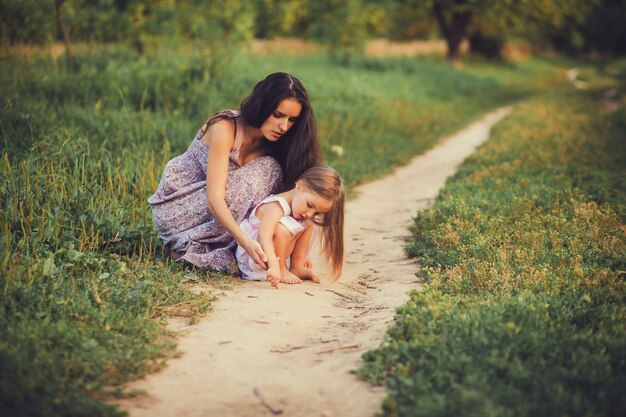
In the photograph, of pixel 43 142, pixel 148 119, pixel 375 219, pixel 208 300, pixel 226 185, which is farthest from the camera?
pixel 148 119

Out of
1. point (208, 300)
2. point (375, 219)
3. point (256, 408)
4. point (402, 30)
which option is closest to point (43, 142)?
point (208, 300)

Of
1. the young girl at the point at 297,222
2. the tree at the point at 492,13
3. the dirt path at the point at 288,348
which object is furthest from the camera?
the tree at the point at 492,13

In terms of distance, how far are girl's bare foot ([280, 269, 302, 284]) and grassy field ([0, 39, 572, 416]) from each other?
1.55 ft

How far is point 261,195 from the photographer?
17.2ft

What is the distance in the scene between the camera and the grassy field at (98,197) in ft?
11.0

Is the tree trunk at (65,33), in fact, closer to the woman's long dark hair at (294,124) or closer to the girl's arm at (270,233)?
the woman's long dark hair at (294,124)

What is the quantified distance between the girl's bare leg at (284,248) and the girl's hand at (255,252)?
0.88 ft

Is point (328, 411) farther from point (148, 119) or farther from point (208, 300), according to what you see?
point (148, 119)

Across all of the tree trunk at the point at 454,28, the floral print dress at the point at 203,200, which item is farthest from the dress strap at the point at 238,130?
the tree trunk at the point at 454,28

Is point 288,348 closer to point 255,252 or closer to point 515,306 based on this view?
point 255,252

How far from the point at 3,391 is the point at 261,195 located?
2.65 m

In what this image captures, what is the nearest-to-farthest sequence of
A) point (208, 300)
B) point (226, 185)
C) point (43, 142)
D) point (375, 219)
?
point (208, 300), point (226, 185), point (43, 142), point (375, 219)

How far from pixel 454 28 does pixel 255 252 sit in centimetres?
2785

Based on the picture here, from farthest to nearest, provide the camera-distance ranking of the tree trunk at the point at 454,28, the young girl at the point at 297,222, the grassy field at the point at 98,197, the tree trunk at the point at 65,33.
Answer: the tree trunk at the point at 454,28 < the tree trunk at the point at 65,33 < the young girl at the point at 297,222 < the grassy field at the point at 98,197
